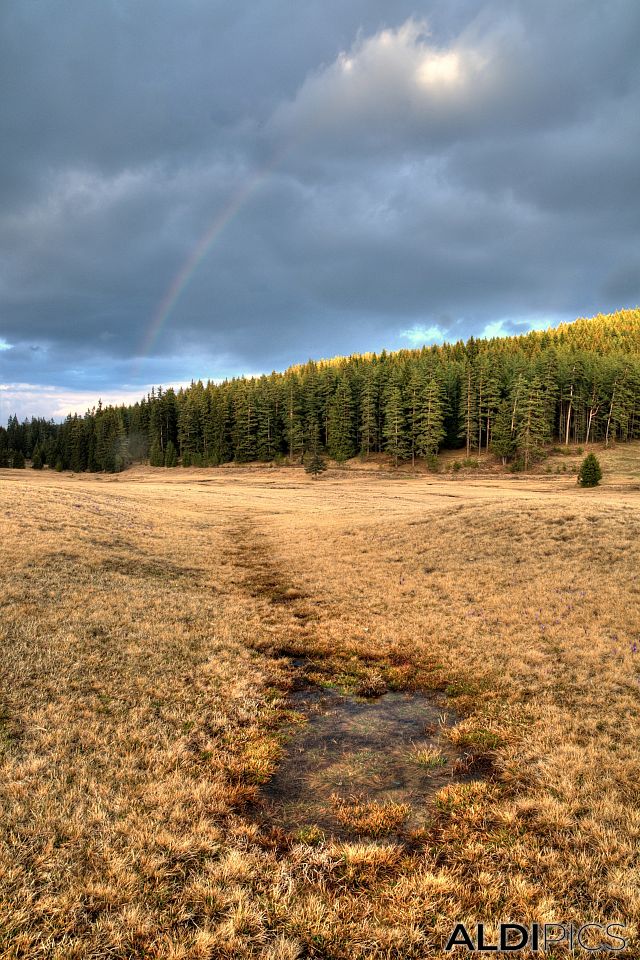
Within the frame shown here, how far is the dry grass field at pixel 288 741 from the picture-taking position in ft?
13.8

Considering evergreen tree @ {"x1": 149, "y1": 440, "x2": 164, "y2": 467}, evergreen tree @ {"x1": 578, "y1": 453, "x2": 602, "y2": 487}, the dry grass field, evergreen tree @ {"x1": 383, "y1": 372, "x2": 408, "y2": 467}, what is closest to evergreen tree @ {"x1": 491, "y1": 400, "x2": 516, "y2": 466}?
evergreen tree @ {"x1": 383, "y1": 372, "x2": 408, "y2": 467}

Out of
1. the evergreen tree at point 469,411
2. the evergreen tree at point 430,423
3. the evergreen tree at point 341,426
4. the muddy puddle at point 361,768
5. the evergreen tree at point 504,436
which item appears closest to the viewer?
the muddy puddle at point 361,768

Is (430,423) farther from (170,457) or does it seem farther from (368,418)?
(170,457)

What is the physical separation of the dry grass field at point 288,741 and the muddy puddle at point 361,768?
106 millimetres

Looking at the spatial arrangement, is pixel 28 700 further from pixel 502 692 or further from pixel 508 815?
pixel 502 692

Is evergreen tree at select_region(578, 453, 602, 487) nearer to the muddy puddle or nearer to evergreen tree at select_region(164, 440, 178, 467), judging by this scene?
the muddy puddle

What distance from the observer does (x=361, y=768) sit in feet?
22.2

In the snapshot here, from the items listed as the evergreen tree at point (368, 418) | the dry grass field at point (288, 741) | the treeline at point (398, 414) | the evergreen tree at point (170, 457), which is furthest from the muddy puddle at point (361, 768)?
the evergreen tree at point (170, 457)

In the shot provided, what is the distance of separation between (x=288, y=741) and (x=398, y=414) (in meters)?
79.0

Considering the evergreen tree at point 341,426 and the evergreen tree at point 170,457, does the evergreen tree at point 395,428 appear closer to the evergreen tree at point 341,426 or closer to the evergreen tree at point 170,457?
the evergreen tree at point 341,426

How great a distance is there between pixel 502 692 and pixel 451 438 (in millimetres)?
86577

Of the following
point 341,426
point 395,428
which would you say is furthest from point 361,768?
point 341,426

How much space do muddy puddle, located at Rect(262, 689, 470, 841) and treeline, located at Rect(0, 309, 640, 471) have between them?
232ft

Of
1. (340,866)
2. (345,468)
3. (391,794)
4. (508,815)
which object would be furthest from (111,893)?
(345,468)
